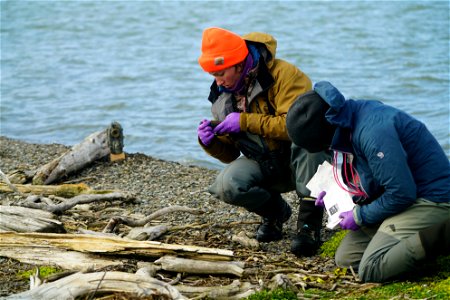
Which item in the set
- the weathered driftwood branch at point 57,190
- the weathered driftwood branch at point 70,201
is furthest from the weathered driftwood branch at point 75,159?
the weathered driftwood branch at point 70,201

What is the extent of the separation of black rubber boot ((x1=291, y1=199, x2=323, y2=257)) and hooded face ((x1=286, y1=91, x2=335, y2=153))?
0.99 meters

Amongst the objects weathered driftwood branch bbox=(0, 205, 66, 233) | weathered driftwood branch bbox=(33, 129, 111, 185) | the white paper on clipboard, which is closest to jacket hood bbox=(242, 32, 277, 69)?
the white paper on clipboard

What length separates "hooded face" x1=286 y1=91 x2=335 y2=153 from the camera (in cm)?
560

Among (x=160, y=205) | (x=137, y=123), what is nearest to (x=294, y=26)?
Answer: (x=137, y=123)

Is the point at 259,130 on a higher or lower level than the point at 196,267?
higher

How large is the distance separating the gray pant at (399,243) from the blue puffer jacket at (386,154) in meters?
0.07

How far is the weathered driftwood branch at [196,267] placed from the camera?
5785 mm

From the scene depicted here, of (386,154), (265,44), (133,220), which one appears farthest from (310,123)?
(133,220)

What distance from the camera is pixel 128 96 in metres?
18.1

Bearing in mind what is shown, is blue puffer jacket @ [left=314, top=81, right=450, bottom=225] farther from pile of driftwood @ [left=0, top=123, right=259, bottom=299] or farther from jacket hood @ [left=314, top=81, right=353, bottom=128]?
pile of driftwood @ [left=0, top=123, right=259, bottom=299]

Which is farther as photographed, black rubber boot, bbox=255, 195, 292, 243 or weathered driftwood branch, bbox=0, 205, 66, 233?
black rubber boot, bbox=255, 195, 292, 243

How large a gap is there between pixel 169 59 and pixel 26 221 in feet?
51.0

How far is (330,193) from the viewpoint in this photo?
609 cm

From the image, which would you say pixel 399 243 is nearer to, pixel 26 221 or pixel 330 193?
pixel 330 193
